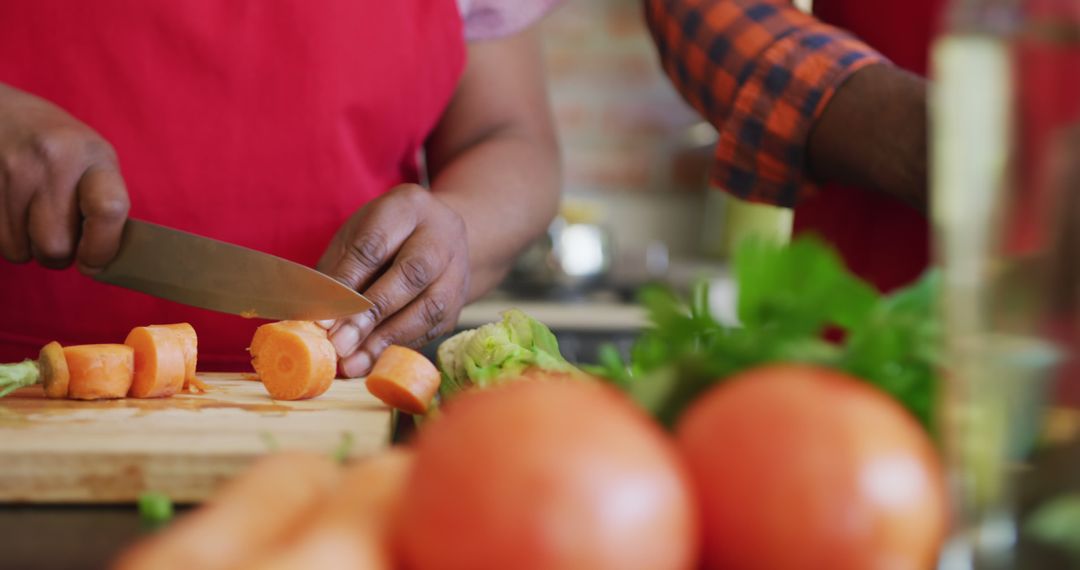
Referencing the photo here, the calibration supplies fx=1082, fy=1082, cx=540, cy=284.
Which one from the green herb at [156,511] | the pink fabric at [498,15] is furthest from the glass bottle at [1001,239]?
the pink fabric at [498,15]

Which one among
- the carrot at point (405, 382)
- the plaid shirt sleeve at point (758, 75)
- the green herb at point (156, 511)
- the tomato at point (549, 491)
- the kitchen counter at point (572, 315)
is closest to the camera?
the tomato at point (549, 491)

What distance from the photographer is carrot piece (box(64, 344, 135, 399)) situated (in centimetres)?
103

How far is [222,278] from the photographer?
3.97 feet

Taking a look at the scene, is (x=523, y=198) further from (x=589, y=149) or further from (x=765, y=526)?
(x=589, y=149)

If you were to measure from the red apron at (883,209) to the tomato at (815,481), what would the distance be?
1.01 metres

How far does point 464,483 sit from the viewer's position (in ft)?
1.32

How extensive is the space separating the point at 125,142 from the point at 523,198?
21.2 inches

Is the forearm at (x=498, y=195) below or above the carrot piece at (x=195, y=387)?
above

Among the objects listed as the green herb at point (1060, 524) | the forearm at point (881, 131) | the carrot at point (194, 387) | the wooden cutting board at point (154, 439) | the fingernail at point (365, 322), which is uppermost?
the forearm at point (881, 131)

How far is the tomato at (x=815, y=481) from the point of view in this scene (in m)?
0.41

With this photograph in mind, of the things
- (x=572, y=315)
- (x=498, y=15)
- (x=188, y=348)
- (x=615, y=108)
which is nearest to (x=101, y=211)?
(x=188, y=348)

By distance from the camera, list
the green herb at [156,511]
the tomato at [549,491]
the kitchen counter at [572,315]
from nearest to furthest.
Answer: the tomato at [549,491] → the green herb at [156,511] → the kitchen counter at [572,315]

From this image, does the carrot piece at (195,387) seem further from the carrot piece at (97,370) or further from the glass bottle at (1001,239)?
the glass bottle at (1001,239)

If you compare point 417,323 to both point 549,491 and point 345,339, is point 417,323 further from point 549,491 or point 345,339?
point 549,491
